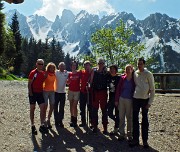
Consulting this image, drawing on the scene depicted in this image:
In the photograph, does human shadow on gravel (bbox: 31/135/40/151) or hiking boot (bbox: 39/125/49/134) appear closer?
human shadow on gravel (bbox: 31/135/40/151)

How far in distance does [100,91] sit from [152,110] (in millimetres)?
4945

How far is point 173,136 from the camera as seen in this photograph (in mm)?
11133

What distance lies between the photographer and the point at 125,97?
10.1m

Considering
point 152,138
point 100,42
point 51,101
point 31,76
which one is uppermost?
point 100,42

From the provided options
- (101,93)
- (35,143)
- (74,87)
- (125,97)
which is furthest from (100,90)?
(35,143)

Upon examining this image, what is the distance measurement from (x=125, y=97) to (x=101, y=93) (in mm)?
1177

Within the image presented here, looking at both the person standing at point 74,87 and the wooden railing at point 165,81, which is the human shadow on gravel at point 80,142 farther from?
the wooden railing at point 165,81

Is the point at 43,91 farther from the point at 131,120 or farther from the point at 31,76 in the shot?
the point at 131,120

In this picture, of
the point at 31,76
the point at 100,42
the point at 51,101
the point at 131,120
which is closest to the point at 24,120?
the point at 51,101

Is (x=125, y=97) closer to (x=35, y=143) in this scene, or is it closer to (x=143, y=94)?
(x=143, y=94)

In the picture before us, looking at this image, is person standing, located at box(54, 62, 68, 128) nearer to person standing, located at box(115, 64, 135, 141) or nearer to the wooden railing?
person standing, located at box(115, 64, 135, 141)

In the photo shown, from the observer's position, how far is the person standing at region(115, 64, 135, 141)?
9.98 m

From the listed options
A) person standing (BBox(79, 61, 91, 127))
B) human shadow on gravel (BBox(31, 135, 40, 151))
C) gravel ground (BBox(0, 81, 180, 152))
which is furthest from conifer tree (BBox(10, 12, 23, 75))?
human shadow on gravel (BBox(31, 135, 40, 151))

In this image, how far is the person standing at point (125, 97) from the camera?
998cm
